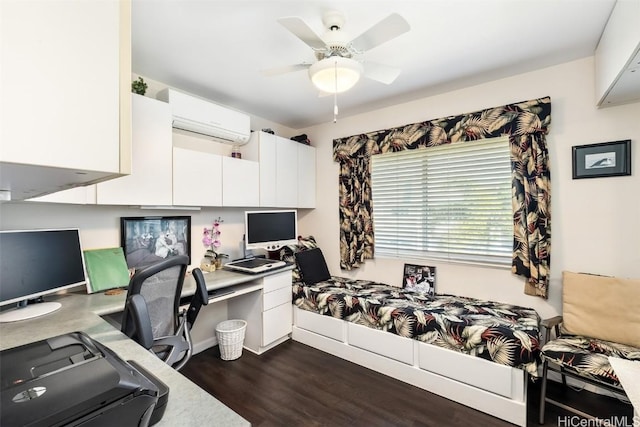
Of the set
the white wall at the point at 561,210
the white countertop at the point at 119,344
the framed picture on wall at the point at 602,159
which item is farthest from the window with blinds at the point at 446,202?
the white countertop at the point at 119,344

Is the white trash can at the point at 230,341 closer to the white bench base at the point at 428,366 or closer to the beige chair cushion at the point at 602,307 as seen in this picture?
the white bench base at the point at 428,366

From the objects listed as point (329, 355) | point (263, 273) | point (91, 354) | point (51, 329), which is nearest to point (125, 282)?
point (51, 329)

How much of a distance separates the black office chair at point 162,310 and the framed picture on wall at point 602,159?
9.50 feet

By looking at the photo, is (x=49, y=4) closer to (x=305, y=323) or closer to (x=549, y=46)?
(x=549, y=46)

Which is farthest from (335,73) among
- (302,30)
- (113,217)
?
(113,217)

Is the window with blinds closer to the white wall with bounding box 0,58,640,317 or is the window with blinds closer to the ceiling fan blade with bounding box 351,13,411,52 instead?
the white wall with bounding box 0,58,640,317

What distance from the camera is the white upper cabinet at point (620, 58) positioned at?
1414mm

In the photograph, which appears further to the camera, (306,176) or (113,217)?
(306,176)

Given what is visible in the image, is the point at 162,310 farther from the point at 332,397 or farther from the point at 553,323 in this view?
the point at 553,323

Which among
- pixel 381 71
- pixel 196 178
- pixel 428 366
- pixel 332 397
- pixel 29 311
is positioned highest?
pixel 381 71

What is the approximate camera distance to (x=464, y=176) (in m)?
2.75

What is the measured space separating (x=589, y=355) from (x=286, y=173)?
2.94 meters

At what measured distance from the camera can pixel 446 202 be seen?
2.86m

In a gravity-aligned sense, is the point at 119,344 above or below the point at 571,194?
below
